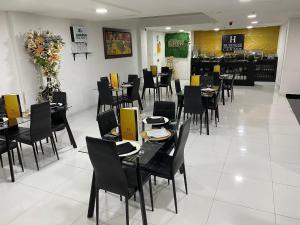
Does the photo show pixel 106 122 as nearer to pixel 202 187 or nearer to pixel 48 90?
pixel 202 187

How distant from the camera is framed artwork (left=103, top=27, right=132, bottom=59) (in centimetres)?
707

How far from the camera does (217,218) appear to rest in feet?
7.43

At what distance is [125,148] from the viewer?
2115mm

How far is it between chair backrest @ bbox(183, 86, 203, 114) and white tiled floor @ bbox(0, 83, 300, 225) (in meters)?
0.45

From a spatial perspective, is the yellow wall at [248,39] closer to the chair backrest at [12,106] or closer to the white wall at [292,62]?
the white wall at [292,62]

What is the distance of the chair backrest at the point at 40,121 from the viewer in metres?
3.10

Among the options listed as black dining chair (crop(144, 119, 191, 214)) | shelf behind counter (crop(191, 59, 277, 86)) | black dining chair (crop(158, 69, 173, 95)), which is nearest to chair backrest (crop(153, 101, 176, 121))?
black dining chair (crop(144, 119, 191, 214))

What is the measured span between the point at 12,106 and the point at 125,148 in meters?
2.21

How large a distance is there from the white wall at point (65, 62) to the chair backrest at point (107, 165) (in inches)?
133

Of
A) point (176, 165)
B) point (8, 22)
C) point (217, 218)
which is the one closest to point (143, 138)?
point (176, 165)

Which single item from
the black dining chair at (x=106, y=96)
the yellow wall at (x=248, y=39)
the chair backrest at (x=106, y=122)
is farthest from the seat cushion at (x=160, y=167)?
the yellow wall at (x=248, y=39)

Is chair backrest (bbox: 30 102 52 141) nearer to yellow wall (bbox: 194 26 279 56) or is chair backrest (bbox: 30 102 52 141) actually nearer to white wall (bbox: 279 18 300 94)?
white wall (bbox: 279 18 300 94)

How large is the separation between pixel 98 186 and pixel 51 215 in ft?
2.34

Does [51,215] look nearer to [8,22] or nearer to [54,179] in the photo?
[54,179]
